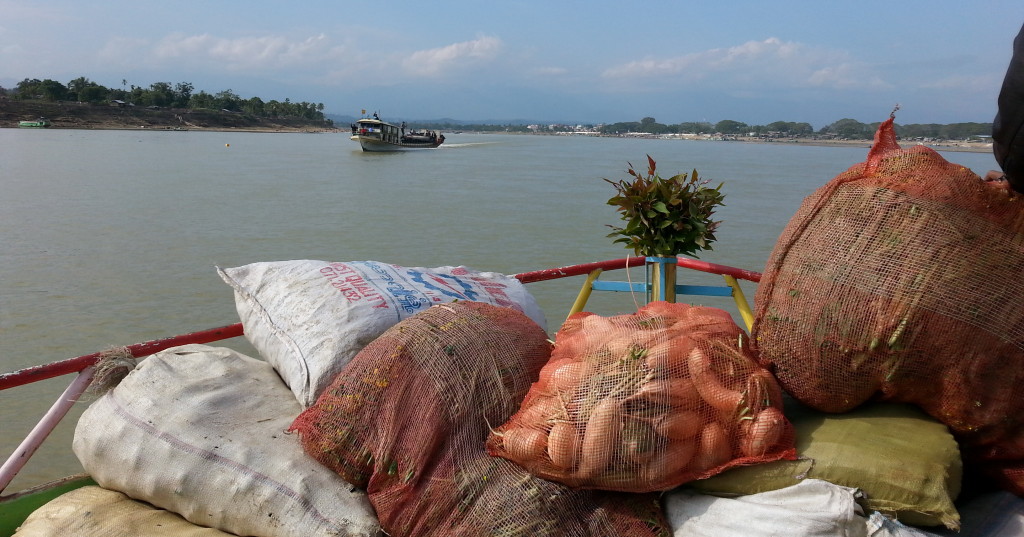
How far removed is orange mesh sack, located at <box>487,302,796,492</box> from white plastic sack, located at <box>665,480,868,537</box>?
0.09 meters

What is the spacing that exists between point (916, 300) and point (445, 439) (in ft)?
4.01

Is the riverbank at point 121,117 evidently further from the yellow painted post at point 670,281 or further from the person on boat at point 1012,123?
the person on boat at point 1012,123

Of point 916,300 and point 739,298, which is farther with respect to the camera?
point 739,298

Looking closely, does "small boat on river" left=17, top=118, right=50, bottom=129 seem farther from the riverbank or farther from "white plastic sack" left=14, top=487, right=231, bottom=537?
"white plastic sack" left=14, top=487, right=231, bottom=537

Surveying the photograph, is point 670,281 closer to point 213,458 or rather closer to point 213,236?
point 213,458

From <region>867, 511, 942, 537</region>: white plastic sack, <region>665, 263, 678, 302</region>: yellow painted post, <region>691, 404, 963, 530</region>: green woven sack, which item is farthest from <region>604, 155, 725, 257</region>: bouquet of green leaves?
<region>867, 511, 942, 537</region>: white plastic sack

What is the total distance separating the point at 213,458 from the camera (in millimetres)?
2150

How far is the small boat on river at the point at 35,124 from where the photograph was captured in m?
65.1

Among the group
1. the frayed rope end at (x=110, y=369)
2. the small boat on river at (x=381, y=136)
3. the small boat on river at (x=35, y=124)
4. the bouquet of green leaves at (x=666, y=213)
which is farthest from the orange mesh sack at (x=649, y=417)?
the small boat on river at (x=35, y=124)

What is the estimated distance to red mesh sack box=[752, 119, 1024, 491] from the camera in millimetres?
1644

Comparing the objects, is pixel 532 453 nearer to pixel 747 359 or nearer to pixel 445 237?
pixel 747 359

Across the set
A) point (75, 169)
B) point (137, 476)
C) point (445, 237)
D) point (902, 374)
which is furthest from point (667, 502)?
point (75, 169)

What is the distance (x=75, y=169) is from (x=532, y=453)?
2759 cm

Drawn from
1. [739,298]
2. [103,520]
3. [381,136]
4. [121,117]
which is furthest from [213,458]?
[121,117]
